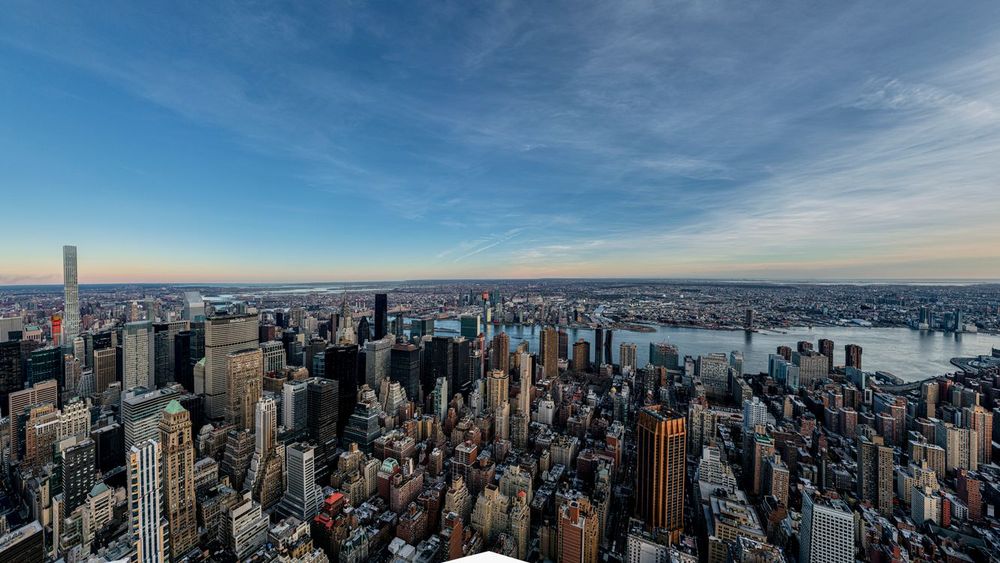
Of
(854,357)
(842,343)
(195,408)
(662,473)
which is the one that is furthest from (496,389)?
(842,343)

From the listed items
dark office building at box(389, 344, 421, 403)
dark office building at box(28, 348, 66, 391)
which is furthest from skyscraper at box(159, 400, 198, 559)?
dark office building at box(28, 348, 66, 391)

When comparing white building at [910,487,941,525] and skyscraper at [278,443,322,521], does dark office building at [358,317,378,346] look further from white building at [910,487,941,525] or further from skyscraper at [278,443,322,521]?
white building at [910,487,941,525]

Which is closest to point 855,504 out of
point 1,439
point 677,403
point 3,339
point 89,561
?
point 677,403

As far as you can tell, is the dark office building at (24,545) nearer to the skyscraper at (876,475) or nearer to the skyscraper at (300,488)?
the skyscraper at (300,488)

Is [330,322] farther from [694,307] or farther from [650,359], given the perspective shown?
[694,307]

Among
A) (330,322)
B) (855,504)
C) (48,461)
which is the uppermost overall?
(330,322)

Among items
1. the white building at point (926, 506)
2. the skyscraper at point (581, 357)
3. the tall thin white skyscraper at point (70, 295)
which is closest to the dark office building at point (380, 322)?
the skyscraper at point (581, 357)
